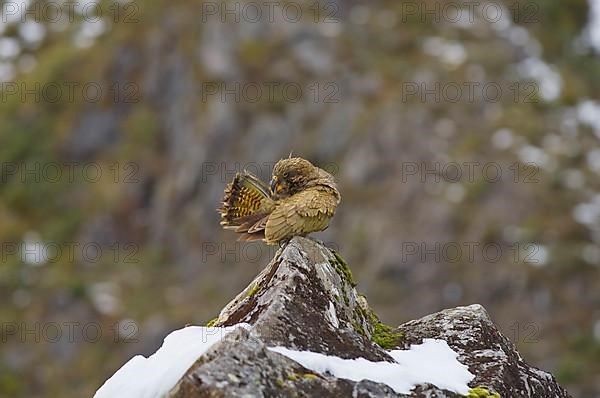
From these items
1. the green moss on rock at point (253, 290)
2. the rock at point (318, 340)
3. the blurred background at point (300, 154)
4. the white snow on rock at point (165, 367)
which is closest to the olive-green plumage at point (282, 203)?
the rock at point (318, 340)

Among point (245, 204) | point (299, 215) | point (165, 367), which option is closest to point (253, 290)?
point (299, 215)

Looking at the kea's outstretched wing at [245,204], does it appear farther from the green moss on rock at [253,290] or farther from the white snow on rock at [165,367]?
the white snow on rock at [165,367]

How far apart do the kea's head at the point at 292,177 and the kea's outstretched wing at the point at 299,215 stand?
13cm

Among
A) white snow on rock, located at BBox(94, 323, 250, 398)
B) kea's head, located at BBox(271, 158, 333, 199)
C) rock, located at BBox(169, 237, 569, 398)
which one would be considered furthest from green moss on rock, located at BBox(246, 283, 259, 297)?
kea's head, located at BBox(271, 158, 333, 199)

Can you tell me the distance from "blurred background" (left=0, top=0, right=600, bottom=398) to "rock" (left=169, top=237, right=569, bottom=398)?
18.3 m

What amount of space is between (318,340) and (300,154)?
89.8 ft

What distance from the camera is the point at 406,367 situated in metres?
7.24

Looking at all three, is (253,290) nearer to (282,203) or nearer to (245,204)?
(282,203)

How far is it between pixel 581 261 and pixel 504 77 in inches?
362

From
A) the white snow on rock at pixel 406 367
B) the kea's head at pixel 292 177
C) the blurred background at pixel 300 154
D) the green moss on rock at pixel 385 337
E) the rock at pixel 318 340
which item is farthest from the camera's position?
the blurred background at pixel 300 154

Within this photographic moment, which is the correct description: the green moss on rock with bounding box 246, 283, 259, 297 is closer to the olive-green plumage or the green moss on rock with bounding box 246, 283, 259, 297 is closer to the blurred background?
the olive-green plumage

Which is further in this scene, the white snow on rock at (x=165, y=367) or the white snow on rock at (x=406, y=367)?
the white snow on rock at (x=406, y=367)

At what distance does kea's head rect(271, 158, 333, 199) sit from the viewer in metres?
8.70

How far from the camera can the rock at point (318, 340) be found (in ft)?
20.6
